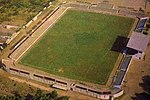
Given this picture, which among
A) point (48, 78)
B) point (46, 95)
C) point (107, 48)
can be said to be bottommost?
point (46, 95)

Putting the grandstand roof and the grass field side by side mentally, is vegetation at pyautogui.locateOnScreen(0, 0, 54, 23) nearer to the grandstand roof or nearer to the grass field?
the grass field

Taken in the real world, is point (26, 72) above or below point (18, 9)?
below

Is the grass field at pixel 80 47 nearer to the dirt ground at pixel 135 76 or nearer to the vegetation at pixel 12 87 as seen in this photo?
the dirt ground at pixel 135 76

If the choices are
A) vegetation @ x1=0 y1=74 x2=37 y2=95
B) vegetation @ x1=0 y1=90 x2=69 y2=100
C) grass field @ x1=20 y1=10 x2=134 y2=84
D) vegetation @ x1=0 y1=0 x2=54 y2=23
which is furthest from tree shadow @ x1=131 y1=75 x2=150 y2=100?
vegetation @ x1=0 y1=0 x2=54 y2=23

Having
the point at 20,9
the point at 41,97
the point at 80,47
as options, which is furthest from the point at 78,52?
the point at 20,9

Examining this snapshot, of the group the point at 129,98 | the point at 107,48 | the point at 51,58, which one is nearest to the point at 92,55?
the point at 107,48

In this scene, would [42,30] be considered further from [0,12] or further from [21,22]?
[0,12]
